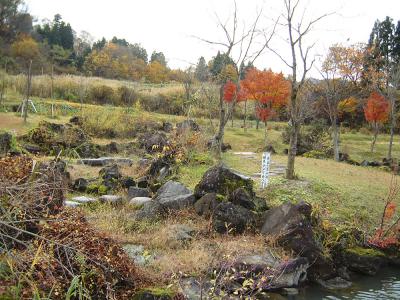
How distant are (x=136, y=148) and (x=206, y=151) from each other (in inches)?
110

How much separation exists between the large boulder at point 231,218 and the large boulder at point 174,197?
1.04 meters

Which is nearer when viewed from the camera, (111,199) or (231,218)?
(231,218)

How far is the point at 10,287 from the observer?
14.5 ft

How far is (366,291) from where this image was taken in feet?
27.0

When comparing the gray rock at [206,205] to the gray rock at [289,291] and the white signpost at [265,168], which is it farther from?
the white signpost at [265,168]

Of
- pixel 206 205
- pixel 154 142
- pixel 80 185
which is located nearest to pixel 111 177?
pixel 80 185

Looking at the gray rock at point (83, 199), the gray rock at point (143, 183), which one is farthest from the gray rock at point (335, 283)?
the gray rock at point (143, 183)

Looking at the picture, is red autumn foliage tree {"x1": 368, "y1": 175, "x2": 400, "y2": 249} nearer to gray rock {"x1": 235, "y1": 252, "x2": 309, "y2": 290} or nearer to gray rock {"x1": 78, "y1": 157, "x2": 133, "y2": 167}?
gray rock {"x1": 235, "y1": 252, "x2": 309, "y2": 290}

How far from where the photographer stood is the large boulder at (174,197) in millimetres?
9570

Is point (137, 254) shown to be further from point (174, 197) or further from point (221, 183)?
point (221, 183)

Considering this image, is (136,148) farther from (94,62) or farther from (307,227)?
(94,62)

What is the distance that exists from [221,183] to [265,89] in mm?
22328

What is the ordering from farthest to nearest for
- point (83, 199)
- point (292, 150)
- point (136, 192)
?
point (292, 150)
point (136, 192)
point (83, 199)

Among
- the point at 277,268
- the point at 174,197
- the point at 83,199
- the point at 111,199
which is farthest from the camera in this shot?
the point at 83,199
